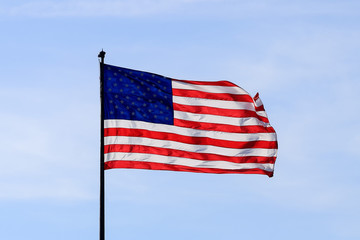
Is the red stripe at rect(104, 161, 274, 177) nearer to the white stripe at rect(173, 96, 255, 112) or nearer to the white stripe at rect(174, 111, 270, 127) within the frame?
the white stripe at rect(174, 111, 270, 127)

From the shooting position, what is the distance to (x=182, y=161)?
2653 cm

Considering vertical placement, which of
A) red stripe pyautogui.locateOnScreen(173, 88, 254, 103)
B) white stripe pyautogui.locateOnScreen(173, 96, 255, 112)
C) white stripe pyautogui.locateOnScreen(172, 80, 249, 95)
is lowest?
white stripe pyautogui.locateOnScreen(173, 96, 255, 112)

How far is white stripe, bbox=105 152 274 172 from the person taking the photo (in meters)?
25.4

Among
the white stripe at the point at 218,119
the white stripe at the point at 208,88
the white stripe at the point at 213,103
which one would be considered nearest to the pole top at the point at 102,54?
the white stripe at the point at 208,88

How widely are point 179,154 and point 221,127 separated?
2136 mm

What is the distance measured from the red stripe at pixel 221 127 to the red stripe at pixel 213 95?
3.39 feet

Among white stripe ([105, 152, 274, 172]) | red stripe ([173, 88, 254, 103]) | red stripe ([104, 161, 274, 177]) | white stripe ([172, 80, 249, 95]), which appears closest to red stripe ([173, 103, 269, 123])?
red stripe ([173, 88, 254, 103])

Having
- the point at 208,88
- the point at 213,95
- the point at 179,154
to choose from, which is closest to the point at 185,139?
the point at 179,154

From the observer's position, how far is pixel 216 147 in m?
27.4

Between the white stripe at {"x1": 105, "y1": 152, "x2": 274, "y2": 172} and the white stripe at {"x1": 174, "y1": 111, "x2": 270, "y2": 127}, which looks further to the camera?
the white stripe at {"x1": 174, "y1": 111, "x2": 270, "y2": 127}

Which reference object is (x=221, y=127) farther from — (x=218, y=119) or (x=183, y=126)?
(x=183, y=126)

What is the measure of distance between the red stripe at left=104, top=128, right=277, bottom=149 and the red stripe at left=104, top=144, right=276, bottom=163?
1.37ft

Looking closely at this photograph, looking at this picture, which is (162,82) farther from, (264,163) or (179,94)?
(264,163)

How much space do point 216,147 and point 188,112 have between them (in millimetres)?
1587
